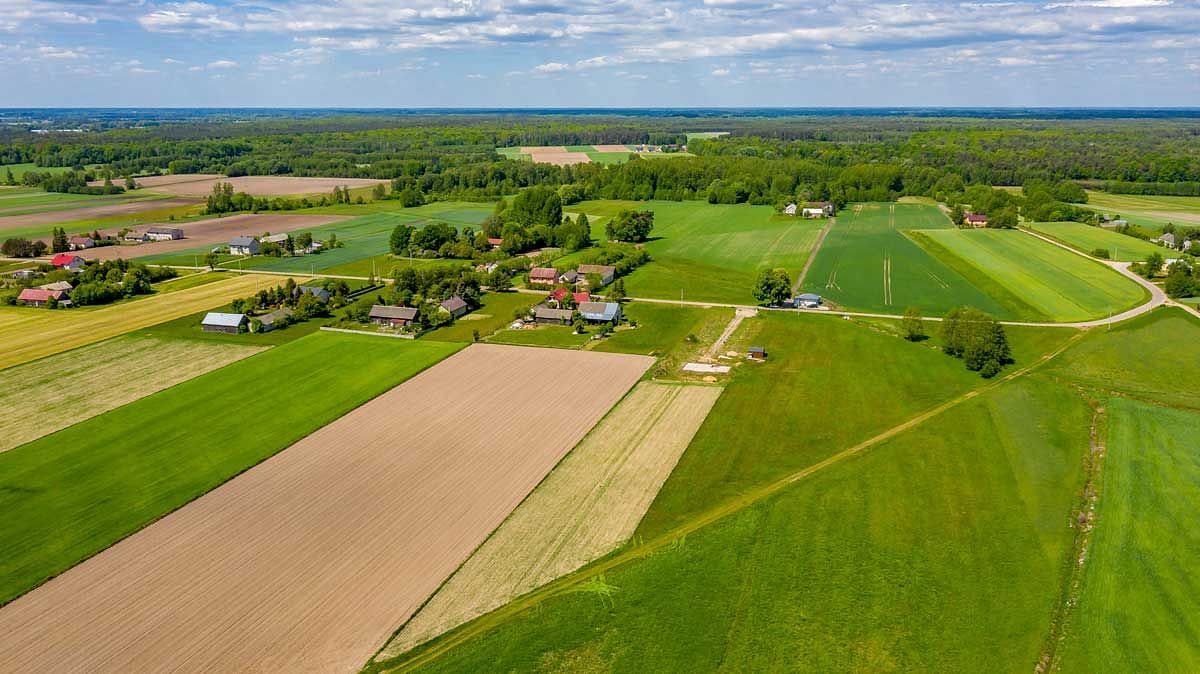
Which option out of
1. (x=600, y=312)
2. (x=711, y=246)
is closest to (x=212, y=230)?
(x=711, y=246)

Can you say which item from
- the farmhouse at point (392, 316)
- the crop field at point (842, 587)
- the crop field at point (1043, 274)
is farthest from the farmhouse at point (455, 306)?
the crop field at point (1043, 274)

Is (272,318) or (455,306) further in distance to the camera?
(455,306)

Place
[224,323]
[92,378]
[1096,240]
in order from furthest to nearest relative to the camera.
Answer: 1. [1096,240]
2. [224,323]
3. [92,378]

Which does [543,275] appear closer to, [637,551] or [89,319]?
[89,319]

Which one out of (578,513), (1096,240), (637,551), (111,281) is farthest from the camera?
(1096,240)

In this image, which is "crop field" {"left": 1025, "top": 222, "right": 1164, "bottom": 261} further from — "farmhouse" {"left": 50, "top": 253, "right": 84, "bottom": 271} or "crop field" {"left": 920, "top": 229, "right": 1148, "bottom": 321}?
"farmhouse" {"left": 50, "top": 253, "right": 84, "bottom": 271}

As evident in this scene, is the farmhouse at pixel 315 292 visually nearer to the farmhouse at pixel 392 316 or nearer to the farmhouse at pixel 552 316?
the farmhouse at pixel 392 316
